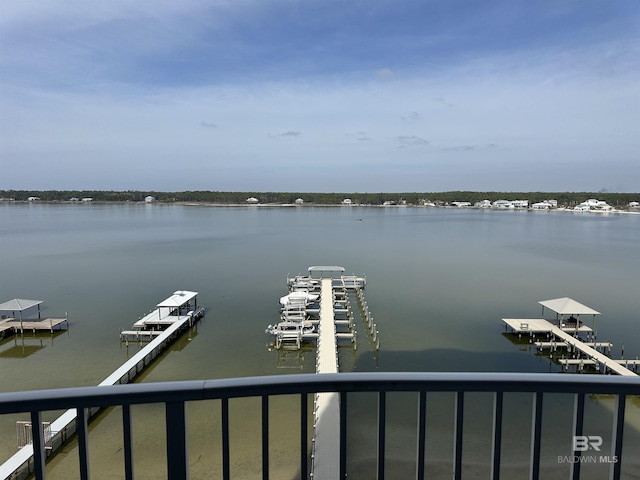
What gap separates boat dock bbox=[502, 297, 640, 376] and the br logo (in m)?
14.4

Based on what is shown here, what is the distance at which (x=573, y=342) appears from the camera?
628 inches

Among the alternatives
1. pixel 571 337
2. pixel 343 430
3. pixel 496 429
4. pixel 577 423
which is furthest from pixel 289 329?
pixel 577 423

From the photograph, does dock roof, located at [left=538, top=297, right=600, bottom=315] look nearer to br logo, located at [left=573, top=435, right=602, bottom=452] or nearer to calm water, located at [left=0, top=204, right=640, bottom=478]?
calm water, located at [left=0, top=204, right=640, bottom=478]

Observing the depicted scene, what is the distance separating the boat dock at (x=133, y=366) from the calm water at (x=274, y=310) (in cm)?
48

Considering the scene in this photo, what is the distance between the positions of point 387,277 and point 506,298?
837cm

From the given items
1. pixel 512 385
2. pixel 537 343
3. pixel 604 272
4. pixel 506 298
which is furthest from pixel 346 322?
pixel 604 272

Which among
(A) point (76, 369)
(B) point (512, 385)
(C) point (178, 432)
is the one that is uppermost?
(B) point (512, 385)

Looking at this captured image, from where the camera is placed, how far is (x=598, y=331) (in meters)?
18.4

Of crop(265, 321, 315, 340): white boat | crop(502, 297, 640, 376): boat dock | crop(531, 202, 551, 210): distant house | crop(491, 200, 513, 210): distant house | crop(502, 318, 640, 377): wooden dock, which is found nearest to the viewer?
crop(502, 318, 640, 377): wooden dock

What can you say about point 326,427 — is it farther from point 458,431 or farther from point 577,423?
point 577,423

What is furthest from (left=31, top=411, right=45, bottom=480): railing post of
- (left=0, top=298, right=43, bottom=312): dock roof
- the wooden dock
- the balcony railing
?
(left=0, top=298, right=43, bottom=312): dock roof

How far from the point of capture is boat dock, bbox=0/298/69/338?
708 inches

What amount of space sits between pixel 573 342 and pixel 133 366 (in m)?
15.8

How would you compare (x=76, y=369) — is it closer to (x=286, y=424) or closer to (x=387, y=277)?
(x=286, y=424)
